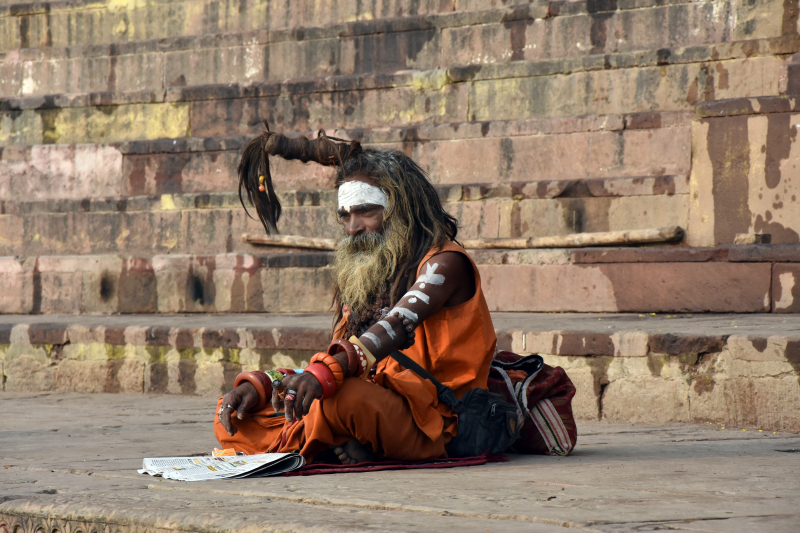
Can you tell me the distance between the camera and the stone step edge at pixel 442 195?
7594 millimetres

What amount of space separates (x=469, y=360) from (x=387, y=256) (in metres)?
0.54

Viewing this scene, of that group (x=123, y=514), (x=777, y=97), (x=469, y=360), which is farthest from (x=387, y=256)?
(x=777, y=97)


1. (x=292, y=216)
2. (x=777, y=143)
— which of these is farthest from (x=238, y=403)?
(x=292, y=216)

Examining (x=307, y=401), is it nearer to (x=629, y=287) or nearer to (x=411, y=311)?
(x=411, y=311)

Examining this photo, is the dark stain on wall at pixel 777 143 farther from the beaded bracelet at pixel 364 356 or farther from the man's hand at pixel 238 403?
the man's hand at pixel 238 403

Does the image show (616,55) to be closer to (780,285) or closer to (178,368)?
(780,285)

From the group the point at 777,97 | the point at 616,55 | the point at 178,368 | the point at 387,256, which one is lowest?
the point at 178,368

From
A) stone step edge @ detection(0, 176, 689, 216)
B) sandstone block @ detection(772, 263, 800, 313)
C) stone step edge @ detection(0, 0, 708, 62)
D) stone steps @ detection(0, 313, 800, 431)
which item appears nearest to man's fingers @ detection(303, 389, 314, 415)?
stone steps @ detection(0, 313, 800, 431)

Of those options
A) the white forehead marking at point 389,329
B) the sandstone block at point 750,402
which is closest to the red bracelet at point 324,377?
the white forehead marking at point 389,329

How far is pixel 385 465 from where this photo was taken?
3646 mm

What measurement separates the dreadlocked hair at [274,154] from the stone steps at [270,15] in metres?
5.10

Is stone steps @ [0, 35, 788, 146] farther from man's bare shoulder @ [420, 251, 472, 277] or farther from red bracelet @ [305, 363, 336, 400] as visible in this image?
red bracelet @ [305, 363, 336, 400]

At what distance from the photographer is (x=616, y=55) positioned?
8289 mm

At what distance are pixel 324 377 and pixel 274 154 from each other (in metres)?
1.11
